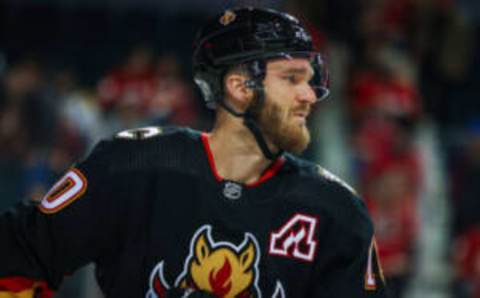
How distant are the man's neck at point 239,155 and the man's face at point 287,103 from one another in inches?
2.6

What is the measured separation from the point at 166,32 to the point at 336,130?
2.76 m

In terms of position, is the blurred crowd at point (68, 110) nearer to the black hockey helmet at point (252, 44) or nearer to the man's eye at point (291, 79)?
the black hockey helmet at point (252, 44)

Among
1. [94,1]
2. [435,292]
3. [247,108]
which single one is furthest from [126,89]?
[247,108]

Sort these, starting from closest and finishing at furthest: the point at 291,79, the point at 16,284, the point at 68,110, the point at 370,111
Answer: the point at 16,284 → the point at 291,79 → the point at 370,111 → the point at 68,110

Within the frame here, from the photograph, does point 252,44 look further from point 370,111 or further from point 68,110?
point 68,110

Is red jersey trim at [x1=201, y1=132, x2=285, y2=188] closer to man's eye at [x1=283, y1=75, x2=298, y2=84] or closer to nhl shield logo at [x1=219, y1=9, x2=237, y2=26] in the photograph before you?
man's eye at [x1=283, y1=75, x2=298, y2=84]

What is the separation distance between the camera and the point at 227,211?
3.06 metres

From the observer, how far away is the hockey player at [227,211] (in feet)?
9.92

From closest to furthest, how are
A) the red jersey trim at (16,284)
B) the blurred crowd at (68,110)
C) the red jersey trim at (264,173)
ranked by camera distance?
the red jersey trim at (16,284) → the red jersey trim at (264,173) → the blurred crowd at (68,110)

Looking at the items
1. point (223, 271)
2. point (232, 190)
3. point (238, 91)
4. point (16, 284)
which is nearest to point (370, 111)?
point (238, 91)

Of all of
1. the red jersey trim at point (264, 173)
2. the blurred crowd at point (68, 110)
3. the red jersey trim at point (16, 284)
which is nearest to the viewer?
the red jersey trim at point (16, 284)

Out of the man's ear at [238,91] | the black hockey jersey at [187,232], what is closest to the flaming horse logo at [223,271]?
the black hockey jersey at [187,232]

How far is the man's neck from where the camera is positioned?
124 inches

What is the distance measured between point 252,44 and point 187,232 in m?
0.57
